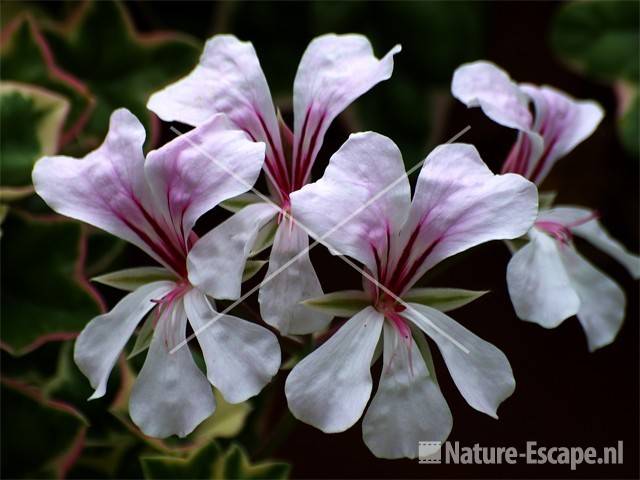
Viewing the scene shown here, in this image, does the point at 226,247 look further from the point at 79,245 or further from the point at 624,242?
the point at 624,242

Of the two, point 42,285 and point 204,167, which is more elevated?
point 204,167

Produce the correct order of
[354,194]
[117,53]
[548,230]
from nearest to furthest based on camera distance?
1. [354,194]
2. [548,230]
3. [117,53]

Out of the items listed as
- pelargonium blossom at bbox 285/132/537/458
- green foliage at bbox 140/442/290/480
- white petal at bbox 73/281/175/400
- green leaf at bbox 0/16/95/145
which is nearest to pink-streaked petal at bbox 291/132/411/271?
pelargonium blossom at bbox 285/132/537/458

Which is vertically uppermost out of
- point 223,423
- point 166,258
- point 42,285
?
point 166,258

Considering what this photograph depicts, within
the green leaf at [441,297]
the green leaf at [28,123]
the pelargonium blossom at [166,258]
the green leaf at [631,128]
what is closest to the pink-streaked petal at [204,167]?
the pelargonium blossom at [166,258]

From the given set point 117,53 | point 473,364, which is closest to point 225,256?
point 473,364

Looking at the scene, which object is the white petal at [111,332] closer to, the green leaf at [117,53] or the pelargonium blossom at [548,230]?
the pelargonium blossom at [548,230]

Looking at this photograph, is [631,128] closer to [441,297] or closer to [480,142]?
[480,142]
